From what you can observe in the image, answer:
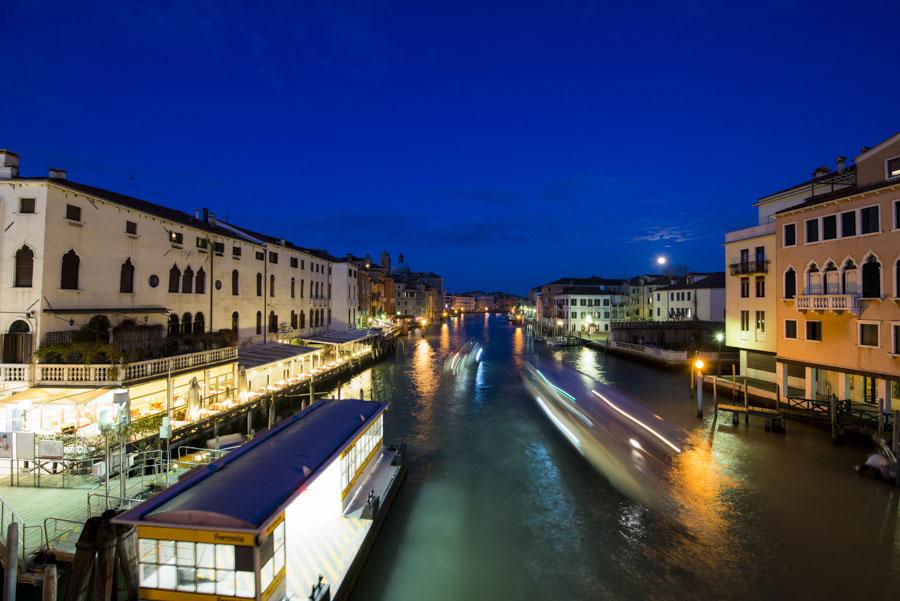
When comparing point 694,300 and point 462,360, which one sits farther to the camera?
point 694,300

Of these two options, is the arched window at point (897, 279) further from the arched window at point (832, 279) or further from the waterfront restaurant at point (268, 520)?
the waterfront restaurant at point (268, 520)

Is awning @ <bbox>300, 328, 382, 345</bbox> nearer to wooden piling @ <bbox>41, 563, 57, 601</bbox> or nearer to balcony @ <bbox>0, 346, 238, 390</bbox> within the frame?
balcony @ <bbox>0, 346, 238, 390</bbox>

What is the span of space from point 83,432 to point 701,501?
890 inches

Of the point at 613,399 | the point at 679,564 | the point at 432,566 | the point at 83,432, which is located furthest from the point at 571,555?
the point at 613,399

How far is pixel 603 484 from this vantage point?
54.5ft

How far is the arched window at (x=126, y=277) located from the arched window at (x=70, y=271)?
7.90 ft

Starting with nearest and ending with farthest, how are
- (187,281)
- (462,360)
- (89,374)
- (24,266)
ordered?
1. (89,374)
2. (24,266)
3. (187,281)
4. (462,360)

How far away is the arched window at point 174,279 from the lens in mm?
23500

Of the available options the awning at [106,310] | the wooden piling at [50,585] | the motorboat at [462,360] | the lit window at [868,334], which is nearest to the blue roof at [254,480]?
the wooden piling at [50,585]

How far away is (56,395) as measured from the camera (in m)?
15.3

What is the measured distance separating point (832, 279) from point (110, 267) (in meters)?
34.6

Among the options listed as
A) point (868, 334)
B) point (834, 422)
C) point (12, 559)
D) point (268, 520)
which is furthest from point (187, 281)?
point (868, 334)

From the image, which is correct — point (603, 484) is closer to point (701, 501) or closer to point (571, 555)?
point (701, 501)

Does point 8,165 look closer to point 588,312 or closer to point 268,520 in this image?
point 268,520
